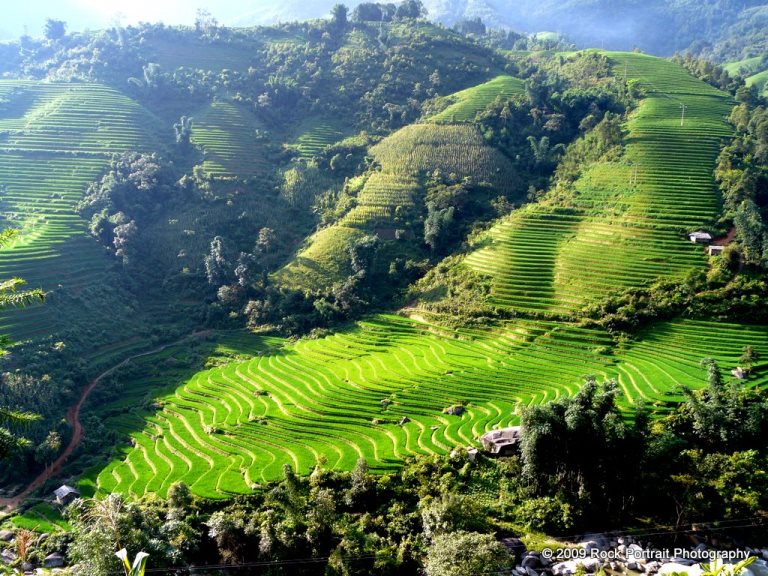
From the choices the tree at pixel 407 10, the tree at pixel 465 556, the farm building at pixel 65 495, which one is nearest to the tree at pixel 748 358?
the tree at pixel 465 556

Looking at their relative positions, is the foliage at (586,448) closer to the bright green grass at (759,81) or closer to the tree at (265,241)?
the tree at (265,241)

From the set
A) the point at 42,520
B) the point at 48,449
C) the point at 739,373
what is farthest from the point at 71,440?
the point at 739,373

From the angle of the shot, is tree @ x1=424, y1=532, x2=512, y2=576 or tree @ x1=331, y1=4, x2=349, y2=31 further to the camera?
tree @ x1=331, y1=4, x2=349, y2=31

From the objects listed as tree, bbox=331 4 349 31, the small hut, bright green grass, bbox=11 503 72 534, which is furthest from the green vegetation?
the small hut

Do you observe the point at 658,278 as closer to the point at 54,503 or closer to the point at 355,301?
the point at 355,301

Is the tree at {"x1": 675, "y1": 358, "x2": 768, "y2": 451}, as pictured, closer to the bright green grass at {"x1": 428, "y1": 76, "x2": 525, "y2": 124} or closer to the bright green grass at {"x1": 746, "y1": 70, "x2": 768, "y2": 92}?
the bright green grass at {"x1": 428, "y1": 76, "x2": 525, "y2": 124}
